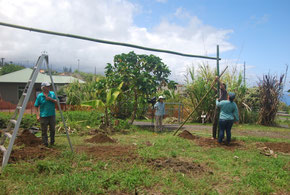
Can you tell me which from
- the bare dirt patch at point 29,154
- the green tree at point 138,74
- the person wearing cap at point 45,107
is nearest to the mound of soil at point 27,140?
the person wearing cap at point 45,107

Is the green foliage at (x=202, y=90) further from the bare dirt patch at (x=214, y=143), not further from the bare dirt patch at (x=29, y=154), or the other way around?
the bare dirt patch at (x=29, y=154)

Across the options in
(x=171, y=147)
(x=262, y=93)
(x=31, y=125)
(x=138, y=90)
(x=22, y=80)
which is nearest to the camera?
(x=171, y=147)

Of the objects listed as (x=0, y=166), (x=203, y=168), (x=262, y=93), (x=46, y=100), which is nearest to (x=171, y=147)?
(x=203, y=168)

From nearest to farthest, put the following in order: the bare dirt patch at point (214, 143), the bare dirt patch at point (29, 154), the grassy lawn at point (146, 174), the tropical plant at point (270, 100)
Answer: the grassy lawn at point (146, 174) < the bare dirt patch at point (29, 154) < the bare dirt patch at point (214, 143) < the tropical plant at point (270, 100)

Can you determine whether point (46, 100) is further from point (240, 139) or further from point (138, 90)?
point (240, 139)

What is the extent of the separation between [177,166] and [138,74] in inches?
259

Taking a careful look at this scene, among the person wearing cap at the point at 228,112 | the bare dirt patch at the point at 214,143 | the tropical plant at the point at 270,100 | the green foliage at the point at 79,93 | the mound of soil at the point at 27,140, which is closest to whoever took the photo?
the mound of soil at the point at 27,140

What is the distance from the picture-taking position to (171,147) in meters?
7.05

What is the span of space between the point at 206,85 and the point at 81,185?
10.9 m

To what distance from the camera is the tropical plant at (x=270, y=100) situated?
46.6 ft

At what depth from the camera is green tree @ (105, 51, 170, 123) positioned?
10977 millimetres

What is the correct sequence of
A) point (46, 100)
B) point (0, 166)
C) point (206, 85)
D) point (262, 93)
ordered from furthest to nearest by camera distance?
point (262, 93) → point (206, 85) → point (46, 100) → point (0, 166)

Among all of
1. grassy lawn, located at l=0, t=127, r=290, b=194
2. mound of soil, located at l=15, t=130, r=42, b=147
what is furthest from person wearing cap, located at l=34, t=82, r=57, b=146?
grassy lawn, located at l=0, t=127, r=290, b=194

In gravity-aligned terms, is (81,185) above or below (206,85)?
below
